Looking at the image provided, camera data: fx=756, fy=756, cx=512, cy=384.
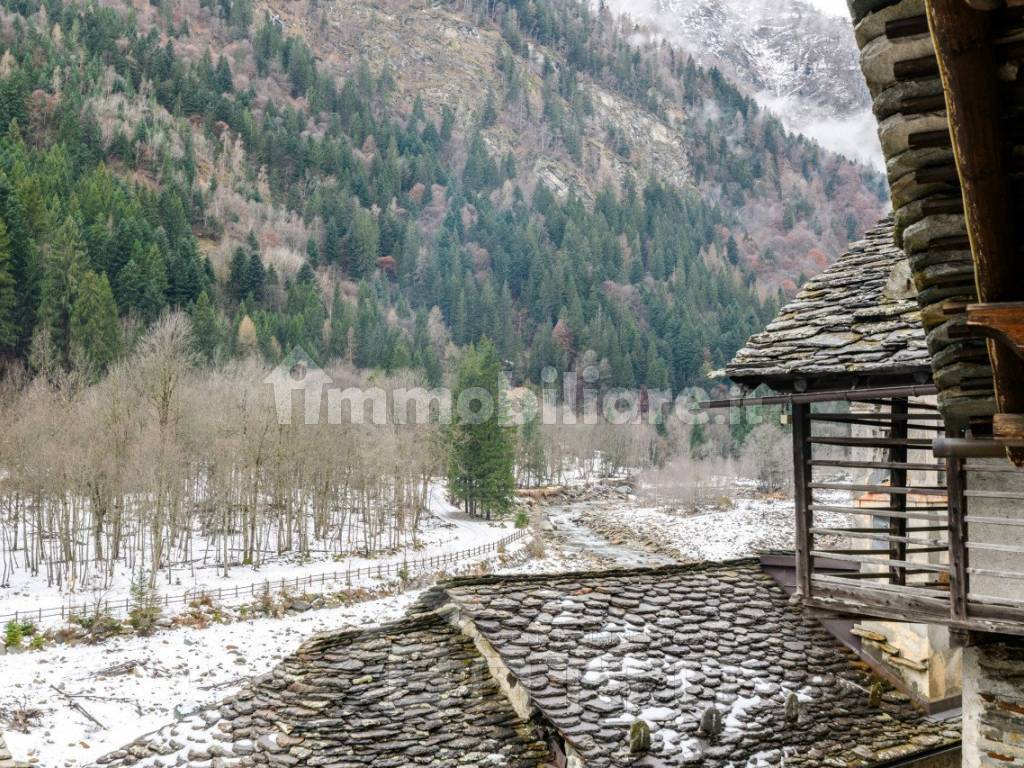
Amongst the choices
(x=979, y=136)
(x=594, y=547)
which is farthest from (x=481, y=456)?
(x=979, y=136)

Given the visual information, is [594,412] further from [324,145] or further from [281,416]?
[324,145]

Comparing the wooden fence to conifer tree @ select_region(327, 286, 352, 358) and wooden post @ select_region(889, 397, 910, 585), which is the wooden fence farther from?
conifer tree @ select_region(327, 286, 352, 358)

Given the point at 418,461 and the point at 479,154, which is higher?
the point at 479,154

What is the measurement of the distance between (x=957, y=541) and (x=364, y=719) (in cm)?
585

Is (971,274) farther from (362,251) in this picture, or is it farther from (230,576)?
(362,251)

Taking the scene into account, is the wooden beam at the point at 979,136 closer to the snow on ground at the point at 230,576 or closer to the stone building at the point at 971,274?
the stone building at the point at 971,274

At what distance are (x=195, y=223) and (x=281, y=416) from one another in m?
62.0

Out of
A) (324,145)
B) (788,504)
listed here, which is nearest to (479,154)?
(324,145)

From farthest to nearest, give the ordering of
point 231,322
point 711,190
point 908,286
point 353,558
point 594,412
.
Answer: point 711,190, point 594,412, point 231,322, point 353,558, point 908,286

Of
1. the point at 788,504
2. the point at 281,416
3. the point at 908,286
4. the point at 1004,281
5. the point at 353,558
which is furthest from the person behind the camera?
the point at 788,504

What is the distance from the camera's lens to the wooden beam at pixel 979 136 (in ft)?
6.07

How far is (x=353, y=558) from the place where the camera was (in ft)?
111

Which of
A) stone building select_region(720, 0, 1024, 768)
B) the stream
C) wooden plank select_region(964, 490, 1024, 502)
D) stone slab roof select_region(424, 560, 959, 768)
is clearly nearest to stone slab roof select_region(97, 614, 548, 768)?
stone slab roof select_region(424, 560, 959, 768)

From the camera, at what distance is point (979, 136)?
210 cm
